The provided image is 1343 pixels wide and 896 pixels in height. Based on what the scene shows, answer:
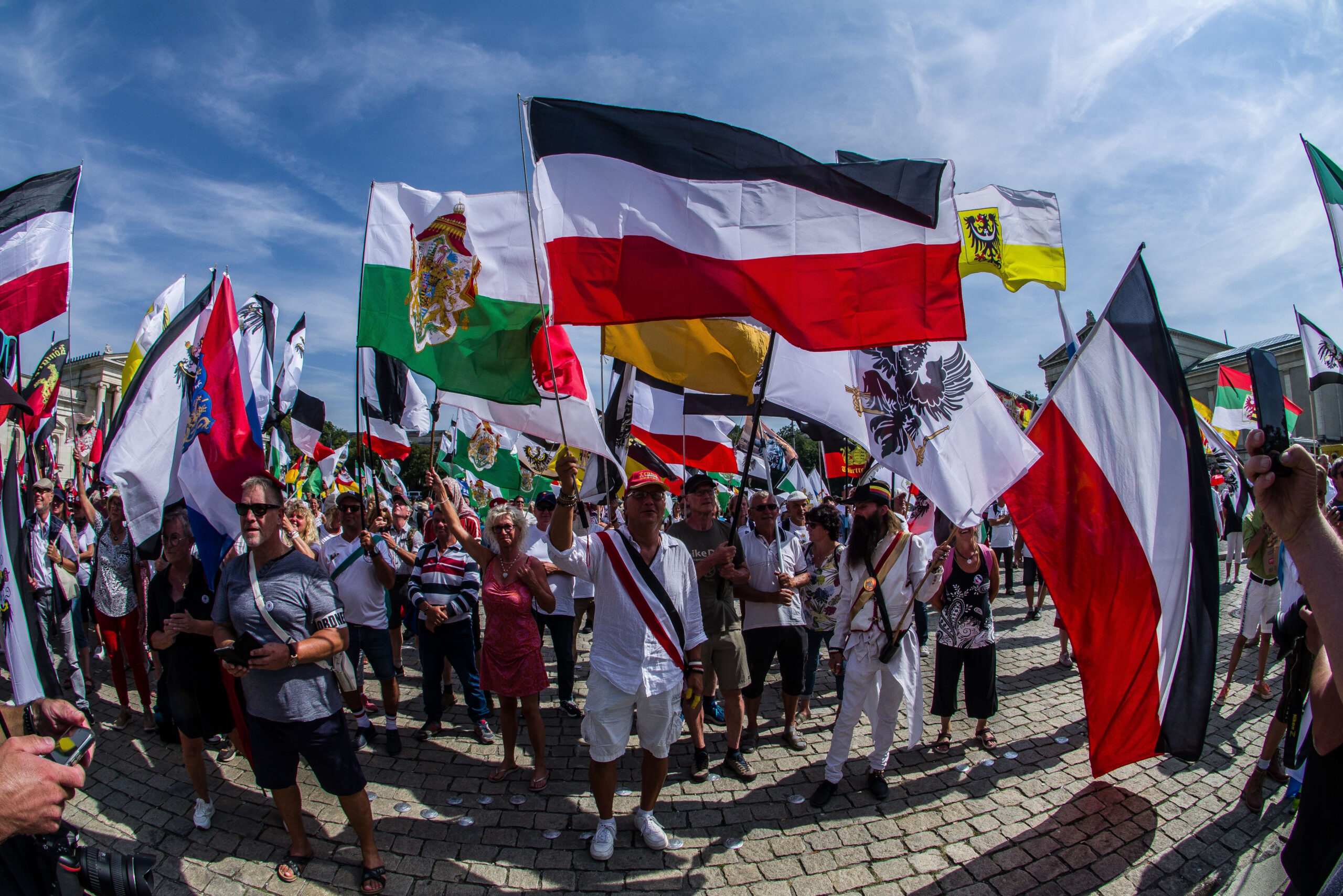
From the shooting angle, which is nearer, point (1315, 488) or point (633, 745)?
point (1315, 488)

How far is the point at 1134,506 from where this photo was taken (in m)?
4.00

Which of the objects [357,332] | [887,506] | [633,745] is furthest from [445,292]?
[633,745]

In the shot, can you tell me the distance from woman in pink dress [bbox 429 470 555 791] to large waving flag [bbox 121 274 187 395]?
413cm

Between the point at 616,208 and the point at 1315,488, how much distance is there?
10.7 feet

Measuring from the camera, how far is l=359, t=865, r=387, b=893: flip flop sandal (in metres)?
3.51

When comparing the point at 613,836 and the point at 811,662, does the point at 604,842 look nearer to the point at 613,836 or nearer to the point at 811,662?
the point at 613,836

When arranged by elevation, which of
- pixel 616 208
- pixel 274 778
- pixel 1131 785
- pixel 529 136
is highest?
pixel 529 136

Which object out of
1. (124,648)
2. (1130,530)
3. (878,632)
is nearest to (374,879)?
(878,632)

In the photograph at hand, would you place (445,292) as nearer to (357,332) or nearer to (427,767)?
(357,332)

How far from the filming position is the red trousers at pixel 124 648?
5828mm

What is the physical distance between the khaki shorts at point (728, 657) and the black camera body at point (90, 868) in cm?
350

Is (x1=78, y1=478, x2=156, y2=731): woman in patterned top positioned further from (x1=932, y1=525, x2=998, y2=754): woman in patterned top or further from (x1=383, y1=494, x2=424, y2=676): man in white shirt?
(x1=932, y1=525, x2=998, y2=754): woman in patterned top

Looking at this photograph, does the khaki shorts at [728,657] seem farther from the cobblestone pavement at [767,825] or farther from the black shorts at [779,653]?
the cobblestone pavement at [767,825]

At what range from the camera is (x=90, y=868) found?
179cm
